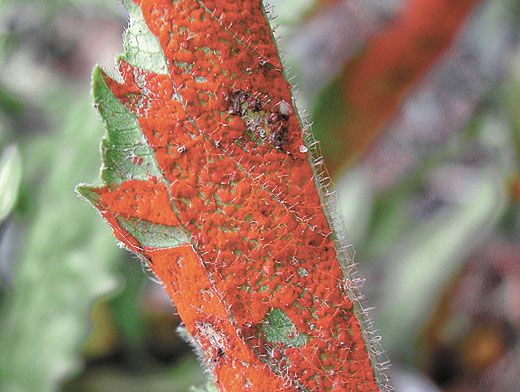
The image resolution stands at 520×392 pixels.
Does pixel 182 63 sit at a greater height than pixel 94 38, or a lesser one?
lesser

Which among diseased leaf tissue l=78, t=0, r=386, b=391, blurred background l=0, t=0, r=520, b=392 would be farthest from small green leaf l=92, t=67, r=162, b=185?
blurred background l=0, t=0, r=520, b=392

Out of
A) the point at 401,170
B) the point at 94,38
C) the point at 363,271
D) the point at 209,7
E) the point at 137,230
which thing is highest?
the point at 94,38

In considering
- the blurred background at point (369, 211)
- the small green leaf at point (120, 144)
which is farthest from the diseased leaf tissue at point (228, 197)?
the blurred background at point (369, 211)

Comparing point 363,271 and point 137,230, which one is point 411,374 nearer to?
point 363,271

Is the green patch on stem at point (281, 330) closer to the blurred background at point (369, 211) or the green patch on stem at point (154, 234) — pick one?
the green patch on stem at point (154, 234)

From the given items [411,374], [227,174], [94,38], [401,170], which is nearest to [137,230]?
[227,174]

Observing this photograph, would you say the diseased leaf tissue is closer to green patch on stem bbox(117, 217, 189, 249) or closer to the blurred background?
green patch on stem bbox(117, 217, 189, 249)
